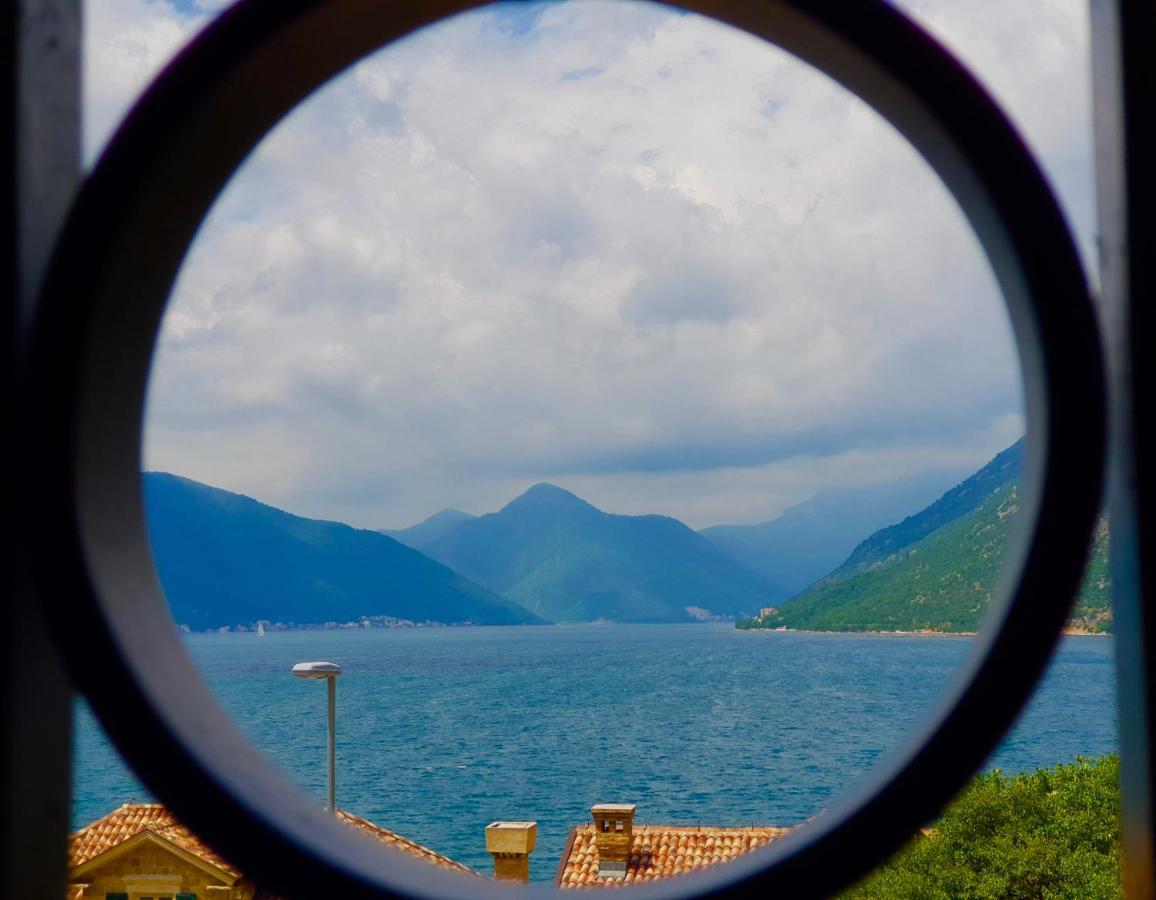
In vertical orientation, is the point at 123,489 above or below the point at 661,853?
above

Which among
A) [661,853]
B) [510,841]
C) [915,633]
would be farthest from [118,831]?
[915,633]

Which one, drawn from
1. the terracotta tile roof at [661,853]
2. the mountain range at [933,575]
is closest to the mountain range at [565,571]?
the mountain range at [933,575]

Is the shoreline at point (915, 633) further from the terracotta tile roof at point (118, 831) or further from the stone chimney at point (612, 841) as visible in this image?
the terracotta tile roof at point (118, 831)

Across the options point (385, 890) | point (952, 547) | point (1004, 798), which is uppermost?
point (952, 547)

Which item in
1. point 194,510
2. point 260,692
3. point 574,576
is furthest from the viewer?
point 574,576

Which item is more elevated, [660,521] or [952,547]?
[660,521]

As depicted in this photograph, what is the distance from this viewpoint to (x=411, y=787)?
45.4 meters

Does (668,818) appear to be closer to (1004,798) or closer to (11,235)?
(1004,798)

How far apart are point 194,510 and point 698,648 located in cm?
5445

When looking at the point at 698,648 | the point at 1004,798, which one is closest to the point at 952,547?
the point at 698,648

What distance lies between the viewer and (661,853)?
569 inches

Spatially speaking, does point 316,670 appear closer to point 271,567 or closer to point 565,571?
point 271,567

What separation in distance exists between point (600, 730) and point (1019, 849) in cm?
4335

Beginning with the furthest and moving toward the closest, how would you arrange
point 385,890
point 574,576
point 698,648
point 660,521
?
1. point 660,521
2. point 574,576
3. point 698,648
4. point 385,890
